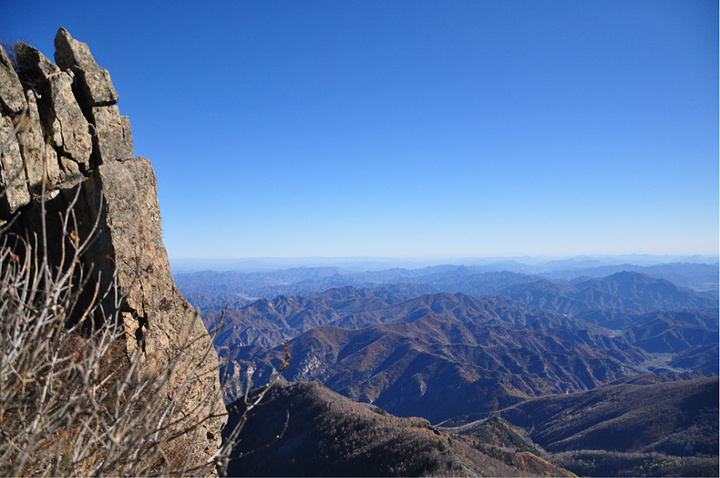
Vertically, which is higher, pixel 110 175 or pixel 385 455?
pixel 110 175

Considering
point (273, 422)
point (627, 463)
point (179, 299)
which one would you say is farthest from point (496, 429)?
point (179, 299)

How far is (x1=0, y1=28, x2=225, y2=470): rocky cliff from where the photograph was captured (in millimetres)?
9656

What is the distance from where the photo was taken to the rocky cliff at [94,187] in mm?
9656

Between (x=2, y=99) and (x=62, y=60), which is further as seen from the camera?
(x=62, y=60)

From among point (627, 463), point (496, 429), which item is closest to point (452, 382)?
point (496, 429)

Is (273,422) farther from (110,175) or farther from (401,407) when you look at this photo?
(401,407)

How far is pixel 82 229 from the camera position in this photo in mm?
10336

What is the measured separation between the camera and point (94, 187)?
10.5 metres

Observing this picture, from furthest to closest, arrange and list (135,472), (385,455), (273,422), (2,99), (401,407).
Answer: (401,407), (273,422), (385,455), (2,99), (135,472)

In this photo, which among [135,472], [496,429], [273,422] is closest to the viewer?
[135,472]

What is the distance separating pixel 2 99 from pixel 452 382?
212m

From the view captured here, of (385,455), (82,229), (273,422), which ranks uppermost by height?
(82,229)

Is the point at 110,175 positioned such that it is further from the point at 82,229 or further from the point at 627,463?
the point at 627,463

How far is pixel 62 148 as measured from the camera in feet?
35.7
